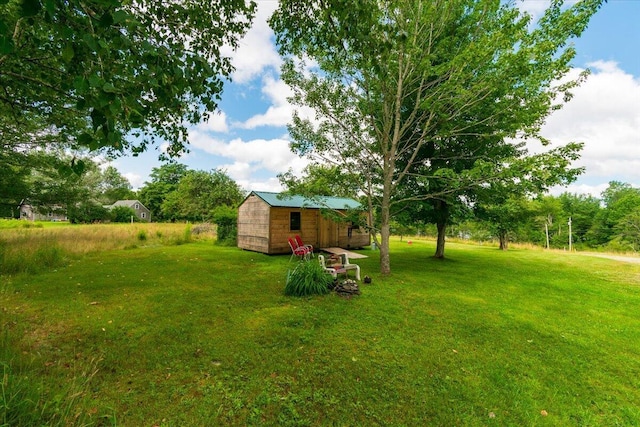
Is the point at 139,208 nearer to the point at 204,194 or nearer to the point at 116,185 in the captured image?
the point at 204,194

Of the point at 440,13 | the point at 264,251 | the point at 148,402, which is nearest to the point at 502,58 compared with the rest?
the point at 440,13

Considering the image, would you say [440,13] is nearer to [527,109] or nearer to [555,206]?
[527,109]

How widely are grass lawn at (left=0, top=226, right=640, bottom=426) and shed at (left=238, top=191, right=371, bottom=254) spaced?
5.87 meters

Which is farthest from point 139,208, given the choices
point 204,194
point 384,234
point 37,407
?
point 37,407

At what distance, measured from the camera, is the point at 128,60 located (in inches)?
98.0

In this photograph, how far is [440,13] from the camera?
7156mm

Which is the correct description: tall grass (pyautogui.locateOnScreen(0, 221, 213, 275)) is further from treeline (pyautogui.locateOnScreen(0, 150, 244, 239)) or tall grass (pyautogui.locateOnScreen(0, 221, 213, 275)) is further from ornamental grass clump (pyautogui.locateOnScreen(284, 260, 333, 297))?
ornamental grass clump (pyautogui.locateOnScreen(284, 260, 333, 297))

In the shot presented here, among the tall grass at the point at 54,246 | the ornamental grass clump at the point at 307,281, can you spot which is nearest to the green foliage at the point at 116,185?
the tall grass at the point at 54,246

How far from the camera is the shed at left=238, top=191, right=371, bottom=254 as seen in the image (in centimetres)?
1220

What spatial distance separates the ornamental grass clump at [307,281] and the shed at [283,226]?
5304 millimetres

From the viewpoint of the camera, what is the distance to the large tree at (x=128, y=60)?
1571 mm

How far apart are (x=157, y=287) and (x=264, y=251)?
6.27m

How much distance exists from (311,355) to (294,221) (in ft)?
32.2

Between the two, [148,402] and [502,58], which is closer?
[148,402]
